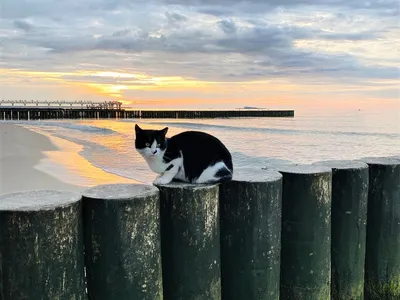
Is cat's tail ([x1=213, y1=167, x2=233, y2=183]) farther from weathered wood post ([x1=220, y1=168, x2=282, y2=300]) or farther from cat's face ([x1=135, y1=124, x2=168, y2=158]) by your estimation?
cat's face ([x1=135, y1=124, x2=168, y2=158])

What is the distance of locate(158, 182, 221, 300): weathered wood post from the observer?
3.25m

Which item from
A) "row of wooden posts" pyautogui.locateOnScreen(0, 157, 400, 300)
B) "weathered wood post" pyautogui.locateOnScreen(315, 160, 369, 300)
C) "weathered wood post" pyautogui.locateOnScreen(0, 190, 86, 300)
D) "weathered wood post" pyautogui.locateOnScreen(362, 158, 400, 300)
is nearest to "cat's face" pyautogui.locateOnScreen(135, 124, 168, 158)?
"row of wooden posts" pyautogui.locateOnScreen(0, 157, 400, 300)

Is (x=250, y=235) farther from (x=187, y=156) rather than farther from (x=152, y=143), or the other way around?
(x=152, y=143)

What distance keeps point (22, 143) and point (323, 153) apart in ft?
49.0

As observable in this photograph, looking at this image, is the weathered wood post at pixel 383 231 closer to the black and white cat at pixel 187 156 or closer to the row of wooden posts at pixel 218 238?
the row of wooden posts at pixel 218 238

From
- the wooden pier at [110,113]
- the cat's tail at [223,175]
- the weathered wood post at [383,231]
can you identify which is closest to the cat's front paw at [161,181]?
the cat's tail at [223,175]

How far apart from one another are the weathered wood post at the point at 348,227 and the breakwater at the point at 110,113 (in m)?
53.6

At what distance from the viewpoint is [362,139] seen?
3064 cm

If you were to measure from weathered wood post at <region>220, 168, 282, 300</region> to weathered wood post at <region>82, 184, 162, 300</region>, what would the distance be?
0.76 m

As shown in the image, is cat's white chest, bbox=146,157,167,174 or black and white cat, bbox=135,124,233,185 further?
cat's white chest, bbox=146,157,167,174

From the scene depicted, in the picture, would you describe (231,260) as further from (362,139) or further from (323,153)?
(362,139)

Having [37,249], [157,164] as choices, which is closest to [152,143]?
[157,164]

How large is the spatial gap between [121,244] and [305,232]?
1.80 meters

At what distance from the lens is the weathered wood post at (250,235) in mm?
3494
